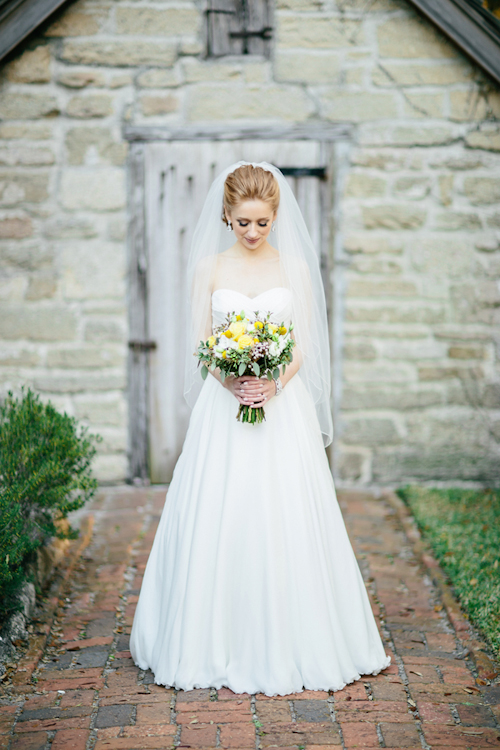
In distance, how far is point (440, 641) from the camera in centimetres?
372

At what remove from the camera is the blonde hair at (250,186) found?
3.21 meters

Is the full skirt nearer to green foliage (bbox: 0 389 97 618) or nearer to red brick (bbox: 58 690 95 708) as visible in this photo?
red brick (bbox: 58 690 95 708)

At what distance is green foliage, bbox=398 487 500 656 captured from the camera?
3.94 m

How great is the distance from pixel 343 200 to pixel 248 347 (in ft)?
10.9

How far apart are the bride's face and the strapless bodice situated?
0.76ft

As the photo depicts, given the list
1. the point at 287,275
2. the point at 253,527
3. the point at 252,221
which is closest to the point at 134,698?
the point at 253,527

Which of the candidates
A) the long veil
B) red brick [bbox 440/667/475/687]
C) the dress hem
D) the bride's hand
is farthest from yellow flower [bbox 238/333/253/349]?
red brick [bbox 440/667/475/687]

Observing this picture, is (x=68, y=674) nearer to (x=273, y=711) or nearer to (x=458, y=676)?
(x=273, y=711)

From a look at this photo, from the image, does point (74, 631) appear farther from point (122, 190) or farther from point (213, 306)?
point (122, 190)

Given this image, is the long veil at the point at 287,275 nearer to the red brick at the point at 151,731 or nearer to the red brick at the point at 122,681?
the red brick at the point at 122,681

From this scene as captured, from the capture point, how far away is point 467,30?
18.3 feet

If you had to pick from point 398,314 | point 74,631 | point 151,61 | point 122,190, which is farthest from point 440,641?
point 151,61

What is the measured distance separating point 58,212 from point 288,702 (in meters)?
4.24

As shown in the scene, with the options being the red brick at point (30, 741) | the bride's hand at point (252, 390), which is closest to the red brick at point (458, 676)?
the bride's hand at point (252, 390)
